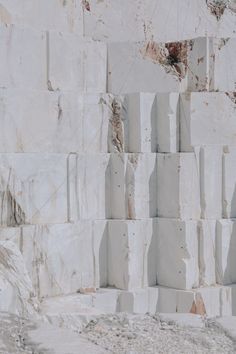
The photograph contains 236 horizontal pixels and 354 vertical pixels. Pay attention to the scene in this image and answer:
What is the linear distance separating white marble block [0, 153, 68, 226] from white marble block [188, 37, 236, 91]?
1508mm

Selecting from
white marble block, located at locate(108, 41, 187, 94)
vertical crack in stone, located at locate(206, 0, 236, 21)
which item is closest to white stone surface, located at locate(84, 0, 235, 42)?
vertical crack in stone, located at locate(206, 0, 236, 21)

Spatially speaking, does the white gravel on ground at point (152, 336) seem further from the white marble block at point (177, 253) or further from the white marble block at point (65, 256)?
the white marble block at point (177, 253)

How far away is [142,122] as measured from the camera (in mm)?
6793

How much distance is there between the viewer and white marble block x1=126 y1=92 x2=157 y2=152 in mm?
6773

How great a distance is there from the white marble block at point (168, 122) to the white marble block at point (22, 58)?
1.05 meters

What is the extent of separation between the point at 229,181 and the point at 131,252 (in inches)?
43.8

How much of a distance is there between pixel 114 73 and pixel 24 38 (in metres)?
1.00

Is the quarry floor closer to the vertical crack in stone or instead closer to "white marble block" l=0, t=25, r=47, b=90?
"white marble block" l=0, t=25, r=47, b=90

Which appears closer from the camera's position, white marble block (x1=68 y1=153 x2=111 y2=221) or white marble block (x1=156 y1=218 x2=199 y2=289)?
white marble block (x1=68 y1=153 x2=111 y2=221)

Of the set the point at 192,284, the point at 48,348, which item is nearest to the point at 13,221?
the point at 192,284

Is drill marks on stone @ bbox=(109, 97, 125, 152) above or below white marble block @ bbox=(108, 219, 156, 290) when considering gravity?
above

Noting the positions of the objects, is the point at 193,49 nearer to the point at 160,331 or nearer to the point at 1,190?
the point at 1,190

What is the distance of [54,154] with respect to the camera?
630 cm

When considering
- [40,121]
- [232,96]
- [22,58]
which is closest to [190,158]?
[232,96]
